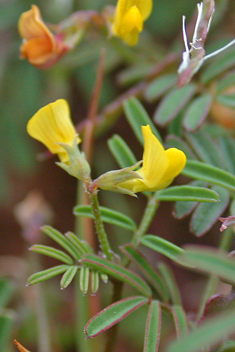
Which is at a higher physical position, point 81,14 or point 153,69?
point 81,14

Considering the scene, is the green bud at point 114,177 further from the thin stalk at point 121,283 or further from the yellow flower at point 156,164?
the thin stalk at point 121,283

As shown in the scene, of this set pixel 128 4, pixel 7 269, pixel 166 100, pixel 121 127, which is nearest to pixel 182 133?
pixel 166 100

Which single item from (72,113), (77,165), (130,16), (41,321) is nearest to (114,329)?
(77,165)

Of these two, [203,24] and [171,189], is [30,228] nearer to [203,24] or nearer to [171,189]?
[171,189]

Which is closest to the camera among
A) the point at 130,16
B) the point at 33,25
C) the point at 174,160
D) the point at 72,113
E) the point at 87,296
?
the point at 174,160

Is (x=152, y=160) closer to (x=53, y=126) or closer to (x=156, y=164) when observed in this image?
(x=156, y=164)

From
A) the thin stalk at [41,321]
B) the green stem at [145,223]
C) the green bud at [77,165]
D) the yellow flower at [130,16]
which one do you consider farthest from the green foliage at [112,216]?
the thin stalk at [41,321]
